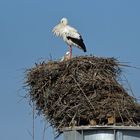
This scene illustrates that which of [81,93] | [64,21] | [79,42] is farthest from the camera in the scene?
[64,21]

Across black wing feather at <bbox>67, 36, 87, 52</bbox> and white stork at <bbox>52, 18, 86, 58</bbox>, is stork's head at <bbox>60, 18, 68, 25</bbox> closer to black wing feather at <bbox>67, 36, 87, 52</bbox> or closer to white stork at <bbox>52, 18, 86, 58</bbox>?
white stork at <bbox>52, 18, 86, 58</bbox>

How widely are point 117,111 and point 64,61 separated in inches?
105

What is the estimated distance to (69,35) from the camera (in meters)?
16.3

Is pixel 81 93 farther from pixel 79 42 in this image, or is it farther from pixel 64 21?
pixel 64 21

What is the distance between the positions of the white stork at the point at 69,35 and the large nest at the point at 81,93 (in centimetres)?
347

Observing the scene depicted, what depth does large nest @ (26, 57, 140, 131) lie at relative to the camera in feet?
33.8

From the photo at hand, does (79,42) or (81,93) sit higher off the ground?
(79,42)

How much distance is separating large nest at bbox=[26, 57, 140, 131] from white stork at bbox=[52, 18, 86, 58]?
347cm

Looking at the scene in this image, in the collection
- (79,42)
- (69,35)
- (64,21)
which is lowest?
(79,42)

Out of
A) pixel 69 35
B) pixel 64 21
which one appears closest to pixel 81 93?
pixel 69 35

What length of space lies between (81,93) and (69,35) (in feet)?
18.1

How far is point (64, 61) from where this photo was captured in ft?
40.7

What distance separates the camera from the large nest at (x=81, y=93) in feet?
33.8

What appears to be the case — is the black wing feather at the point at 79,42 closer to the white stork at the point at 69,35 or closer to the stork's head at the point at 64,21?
the white stork at the point at 69,35
